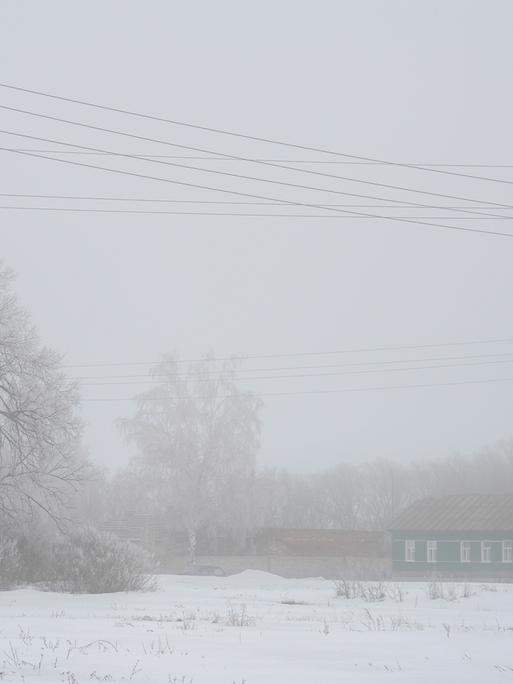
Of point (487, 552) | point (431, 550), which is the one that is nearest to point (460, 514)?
point (431, 550)

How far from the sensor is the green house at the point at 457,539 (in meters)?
65.2

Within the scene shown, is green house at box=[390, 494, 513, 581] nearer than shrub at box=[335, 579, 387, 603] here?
No

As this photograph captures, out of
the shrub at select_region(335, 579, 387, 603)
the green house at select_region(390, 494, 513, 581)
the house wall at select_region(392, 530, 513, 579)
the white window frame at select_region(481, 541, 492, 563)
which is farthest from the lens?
the white window frame at select_region(481, 541, 492, 563)

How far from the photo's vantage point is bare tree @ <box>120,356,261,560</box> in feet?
230

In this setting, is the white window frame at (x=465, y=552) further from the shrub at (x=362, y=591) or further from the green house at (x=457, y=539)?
the shrub at (x=362, y=591)

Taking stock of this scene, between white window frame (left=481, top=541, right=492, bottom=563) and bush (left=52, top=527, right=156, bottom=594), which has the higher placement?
white window frame (left=481, top=541, right=492, bottom=563)

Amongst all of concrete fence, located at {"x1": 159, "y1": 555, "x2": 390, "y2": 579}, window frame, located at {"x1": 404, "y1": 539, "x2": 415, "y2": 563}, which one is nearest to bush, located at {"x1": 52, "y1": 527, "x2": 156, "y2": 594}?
concrete fence, located at {"x1": 159, "y1": 555, "x2": 390, "y2": 579}

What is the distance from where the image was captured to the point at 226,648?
12.7 meters

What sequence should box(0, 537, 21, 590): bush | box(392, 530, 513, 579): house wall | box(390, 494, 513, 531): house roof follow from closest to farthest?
box(0, 537, 21, 590): bush
box(392, 530, 513, 579): house wall
box(390, 494, 513, 531): house roof

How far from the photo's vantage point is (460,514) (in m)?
68.0

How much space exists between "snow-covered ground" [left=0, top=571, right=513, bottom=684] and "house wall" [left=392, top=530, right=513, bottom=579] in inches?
1734

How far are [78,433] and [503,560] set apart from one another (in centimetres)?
3798

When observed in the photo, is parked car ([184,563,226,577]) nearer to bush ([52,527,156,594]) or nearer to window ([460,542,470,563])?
window ([460,542,470,563])

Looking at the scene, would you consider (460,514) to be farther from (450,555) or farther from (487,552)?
(487,552)
